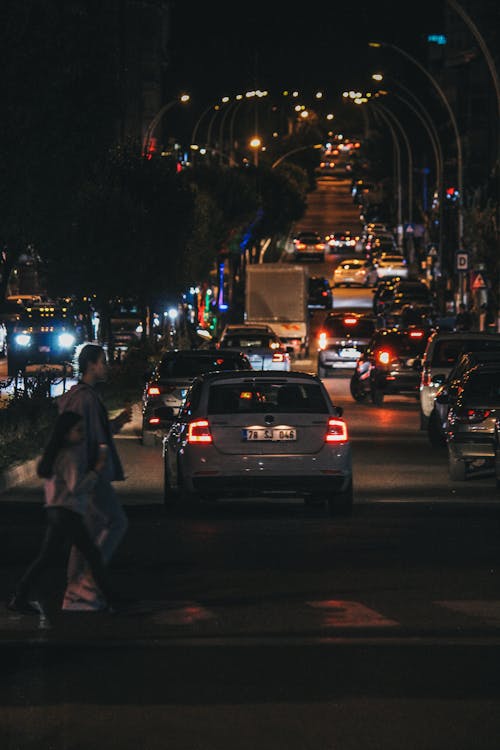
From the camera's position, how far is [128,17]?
4250 inches

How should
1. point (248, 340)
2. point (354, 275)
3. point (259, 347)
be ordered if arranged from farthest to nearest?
point (354, 275) → point (248, 340) → point (259, 347)

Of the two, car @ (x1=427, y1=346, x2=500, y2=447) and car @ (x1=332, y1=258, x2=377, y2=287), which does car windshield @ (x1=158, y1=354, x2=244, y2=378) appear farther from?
car @ (x1=332, y1=258, x2=377, y2=287)

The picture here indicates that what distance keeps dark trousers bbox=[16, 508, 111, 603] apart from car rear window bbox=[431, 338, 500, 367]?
21147 millimetres

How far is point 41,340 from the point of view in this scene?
2083 inches

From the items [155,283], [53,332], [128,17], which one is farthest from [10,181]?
[128,17]

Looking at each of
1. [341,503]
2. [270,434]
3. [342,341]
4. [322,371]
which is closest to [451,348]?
[341,503]

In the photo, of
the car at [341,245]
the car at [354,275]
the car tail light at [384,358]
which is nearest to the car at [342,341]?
the car tail light at [384,358]

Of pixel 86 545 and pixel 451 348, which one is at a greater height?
pixel 86 545

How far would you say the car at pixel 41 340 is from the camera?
52250 mm

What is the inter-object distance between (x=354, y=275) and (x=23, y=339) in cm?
5655

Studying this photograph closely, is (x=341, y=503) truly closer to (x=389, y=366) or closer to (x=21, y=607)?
(x=21, y=607)

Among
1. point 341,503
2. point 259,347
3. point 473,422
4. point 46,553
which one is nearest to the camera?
point 46,553

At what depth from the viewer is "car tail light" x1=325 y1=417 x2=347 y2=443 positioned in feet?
60.3

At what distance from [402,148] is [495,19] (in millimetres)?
78368
